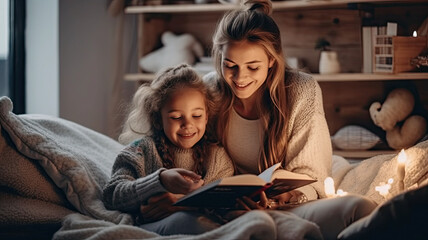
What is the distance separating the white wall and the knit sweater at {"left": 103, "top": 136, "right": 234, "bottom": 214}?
136 cm

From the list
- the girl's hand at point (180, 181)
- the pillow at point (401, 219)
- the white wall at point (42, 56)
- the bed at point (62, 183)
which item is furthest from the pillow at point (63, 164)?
the white wall at point (42, 56)

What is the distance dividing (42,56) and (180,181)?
1.75 meters

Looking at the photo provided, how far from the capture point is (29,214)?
78.7 inches

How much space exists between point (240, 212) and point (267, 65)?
558mm

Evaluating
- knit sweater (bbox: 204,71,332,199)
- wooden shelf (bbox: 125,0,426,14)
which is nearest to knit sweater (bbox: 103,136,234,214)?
knit sweater (bbox: 204,71,332,199)

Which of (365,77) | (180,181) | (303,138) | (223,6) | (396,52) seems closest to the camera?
(180,181)

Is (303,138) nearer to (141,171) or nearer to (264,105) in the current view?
(264,105)

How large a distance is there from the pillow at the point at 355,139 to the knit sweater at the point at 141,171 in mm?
1081

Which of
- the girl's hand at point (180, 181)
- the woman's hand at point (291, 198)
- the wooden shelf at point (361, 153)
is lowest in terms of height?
the wooden shelf at point (361, 153)

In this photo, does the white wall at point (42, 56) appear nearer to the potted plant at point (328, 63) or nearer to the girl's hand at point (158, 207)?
the potted plant at point (328, 63)

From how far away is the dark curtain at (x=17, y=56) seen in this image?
130 inches

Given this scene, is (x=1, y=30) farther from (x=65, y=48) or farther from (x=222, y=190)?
(x=222, y=190)

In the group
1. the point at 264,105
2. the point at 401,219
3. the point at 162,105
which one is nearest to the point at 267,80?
the point at 264,105

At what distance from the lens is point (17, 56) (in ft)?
11.0
